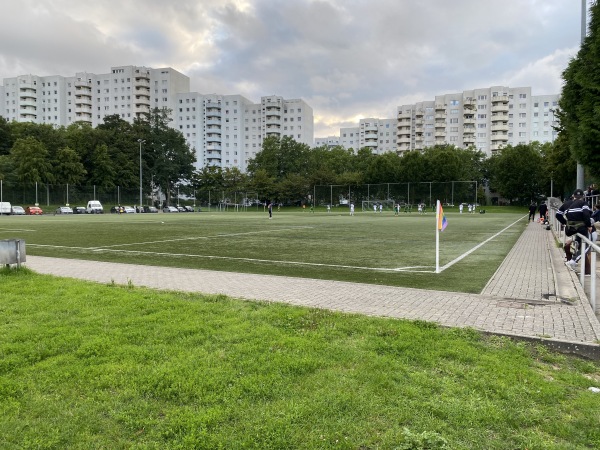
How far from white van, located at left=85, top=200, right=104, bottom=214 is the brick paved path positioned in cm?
5675

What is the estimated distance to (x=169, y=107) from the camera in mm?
127062

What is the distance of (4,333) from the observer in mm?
4906

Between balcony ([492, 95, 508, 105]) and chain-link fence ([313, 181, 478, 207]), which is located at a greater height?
balcony ([492, 95, 508, 105])

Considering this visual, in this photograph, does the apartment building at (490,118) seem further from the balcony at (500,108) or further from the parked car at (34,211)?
the parked car at (34,211)

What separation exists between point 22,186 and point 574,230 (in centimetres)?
6762

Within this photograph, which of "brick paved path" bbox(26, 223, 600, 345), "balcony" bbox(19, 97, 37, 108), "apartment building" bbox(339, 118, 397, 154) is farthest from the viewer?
"apartment building" bbox(339, 118, 397, 154)

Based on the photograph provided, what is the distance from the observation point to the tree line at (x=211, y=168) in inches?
2778

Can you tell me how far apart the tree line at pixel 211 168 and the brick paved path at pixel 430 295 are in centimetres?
5702

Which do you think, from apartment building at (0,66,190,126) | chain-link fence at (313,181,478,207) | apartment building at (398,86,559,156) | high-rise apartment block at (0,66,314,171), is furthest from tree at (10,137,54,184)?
apartment building at (398,86,559,156)

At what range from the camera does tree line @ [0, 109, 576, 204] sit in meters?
70.6

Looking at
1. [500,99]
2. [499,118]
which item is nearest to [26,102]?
[500,99]

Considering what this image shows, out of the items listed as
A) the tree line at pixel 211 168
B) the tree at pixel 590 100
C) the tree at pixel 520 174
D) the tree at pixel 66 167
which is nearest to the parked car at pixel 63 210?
the tree line at pixel 211 168

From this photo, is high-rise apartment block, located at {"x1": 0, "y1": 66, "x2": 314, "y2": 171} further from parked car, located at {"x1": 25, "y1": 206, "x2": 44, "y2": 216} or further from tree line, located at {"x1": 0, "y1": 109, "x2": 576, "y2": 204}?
parked car, located at {"x1": 25, "y1": 206, "x2": 44, "y2": 216}

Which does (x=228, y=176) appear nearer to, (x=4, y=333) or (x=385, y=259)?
(x=385, y=259)
